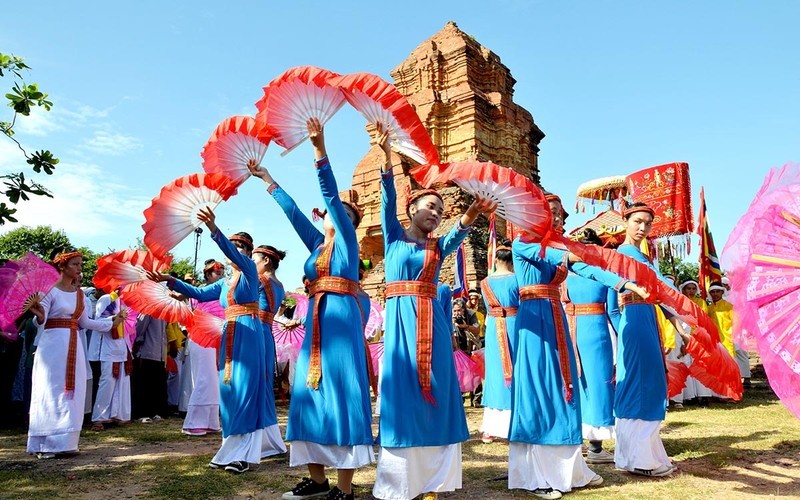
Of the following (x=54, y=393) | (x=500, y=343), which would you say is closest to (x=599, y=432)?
(x=500, y=343)

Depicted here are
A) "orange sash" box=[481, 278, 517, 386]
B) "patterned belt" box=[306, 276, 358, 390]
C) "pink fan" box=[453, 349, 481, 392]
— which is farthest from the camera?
"pink fan" box=[453, 349, 481, 392]

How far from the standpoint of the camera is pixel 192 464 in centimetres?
494

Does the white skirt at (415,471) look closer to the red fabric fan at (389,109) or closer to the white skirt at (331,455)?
the white skirt at (331,455)

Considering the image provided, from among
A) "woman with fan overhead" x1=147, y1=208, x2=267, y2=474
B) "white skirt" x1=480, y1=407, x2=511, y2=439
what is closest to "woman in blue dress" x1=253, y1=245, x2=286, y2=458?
"woman with fan overhead" x1=147, y1=208, x2=267, y2=474

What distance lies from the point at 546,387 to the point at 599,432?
131 centimetres

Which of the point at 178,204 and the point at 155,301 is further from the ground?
the point at 178,204

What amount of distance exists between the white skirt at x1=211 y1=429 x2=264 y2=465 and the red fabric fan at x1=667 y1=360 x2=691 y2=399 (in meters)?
3.73

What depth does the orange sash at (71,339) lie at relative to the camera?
548 centimetres

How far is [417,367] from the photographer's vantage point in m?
3.44

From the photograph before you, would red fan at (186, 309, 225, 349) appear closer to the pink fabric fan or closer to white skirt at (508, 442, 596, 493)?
the pink fabric fan

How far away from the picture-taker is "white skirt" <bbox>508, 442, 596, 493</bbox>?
148 inches

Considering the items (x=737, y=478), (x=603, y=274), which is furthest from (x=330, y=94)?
(x=737, y=478)

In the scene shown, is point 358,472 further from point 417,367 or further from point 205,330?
point 205,330

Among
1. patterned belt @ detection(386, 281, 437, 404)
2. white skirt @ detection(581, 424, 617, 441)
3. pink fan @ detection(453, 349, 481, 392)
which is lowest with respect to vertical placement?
white skirt @ detection(581, 424, 617, 441)
